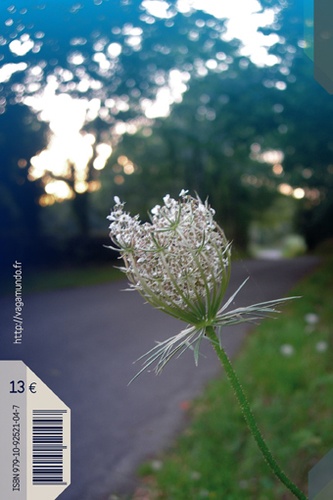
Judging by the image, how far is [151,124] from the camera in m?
1.05

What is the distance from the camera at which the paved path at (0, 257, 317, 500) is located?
2.75 feet

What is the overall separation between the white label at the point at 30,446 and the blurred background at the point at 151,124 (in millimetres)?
225

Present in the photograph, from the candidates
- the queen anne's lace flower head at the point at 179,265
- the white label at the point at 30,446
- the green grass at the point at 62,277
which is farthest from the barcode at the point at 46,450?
the queen anne's lace flower head at the point at 179,265

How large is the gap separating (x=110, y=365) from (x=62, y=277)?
20 cm

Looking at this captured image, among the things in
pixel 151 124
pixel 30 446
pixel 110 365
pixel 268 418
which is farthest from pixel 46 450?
pixel 151 124

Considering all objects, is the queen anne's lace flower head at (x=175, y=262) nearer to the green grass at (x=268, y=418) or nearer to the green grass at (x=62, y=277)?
the green grass at (x=62, y=277)

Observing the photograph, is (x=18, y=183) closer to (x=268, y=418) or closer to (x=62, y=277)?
(x=62, y=277)

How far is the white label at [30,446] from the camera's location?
2.49ft

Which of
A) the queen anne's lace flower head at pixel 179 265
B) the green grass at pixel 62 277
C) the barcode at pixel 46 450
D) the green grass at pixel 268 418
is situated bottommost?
the green grass at pixel 268 418

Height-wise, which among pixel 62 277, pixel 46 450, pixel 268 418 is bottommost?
pixel 268 418

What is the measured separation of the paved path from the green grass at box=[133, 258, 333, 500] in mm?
53

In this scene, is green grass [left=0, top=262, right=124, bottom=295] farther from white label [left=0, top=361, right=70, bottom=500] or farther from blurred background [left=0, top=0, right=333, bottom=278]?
white label [left=0, top=361, right=70, bottom=500]

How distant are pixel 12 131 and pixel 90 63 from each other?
0.19 meters

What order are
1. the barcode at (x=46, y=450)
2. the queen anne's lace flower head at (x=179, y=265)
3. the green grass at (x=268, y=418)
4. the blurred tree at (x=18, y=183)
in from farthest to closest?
1. the green grass at (x=268, y=418)
2. the blurred tree at (x=18, y=183)
3. the barcode at (x=46, y=450)
4. the queen anne's lace flower head at (x=179, y=265)
